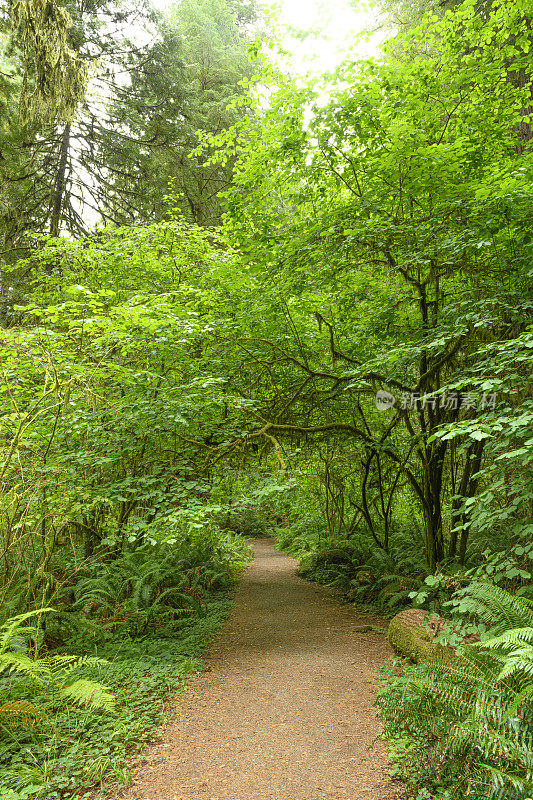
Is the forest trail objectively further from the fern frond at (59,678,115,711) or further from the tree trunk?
the tree trunk

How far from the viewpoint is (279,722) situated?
4.12 meters

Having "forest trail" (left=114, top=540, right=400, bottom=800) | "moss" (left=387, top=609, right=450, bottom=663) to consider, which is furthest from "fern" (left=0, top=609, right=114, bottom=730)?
"moss" (left=387, top=609, right=450, bottom=663)

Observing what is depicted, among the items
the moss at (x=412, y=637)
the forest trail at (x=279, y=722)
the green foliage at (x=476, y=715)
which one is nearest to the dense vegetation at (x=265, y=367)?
the green foliage at (x=476, y=715)

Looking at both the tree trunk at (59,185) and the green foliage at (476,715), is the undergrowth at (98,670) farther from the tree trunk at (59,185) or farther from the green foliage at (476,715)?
the tree trunk at (59,185)

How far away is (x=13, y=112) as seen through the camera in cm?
859

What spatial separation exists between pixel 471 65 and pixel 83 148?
8.37 metres

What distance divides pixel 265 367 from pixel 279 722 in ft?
15.5

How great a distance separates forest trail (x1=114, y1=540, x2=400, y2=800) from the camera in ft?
10.5

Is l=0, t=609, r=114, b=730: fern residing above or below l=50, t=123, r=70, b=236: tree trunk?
below

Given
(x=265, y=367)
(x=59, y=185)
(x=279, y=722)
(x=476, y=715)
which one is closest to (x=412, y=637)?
(x=279, y=722)

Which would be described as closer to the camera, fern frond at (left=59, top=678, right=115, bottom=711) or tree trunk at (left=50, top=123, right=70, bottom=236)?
fern frond at (left=59, top=678, right=115, bottom=711)

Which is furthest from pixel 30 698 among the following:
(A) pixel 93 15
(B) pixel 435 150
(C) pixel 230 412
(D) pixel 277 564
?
(A) pixel 93 15

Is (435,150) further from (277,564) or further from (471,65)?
(277,564)

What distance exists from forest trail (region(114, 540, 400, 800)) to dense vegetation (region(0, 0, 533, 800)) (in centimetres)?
31
